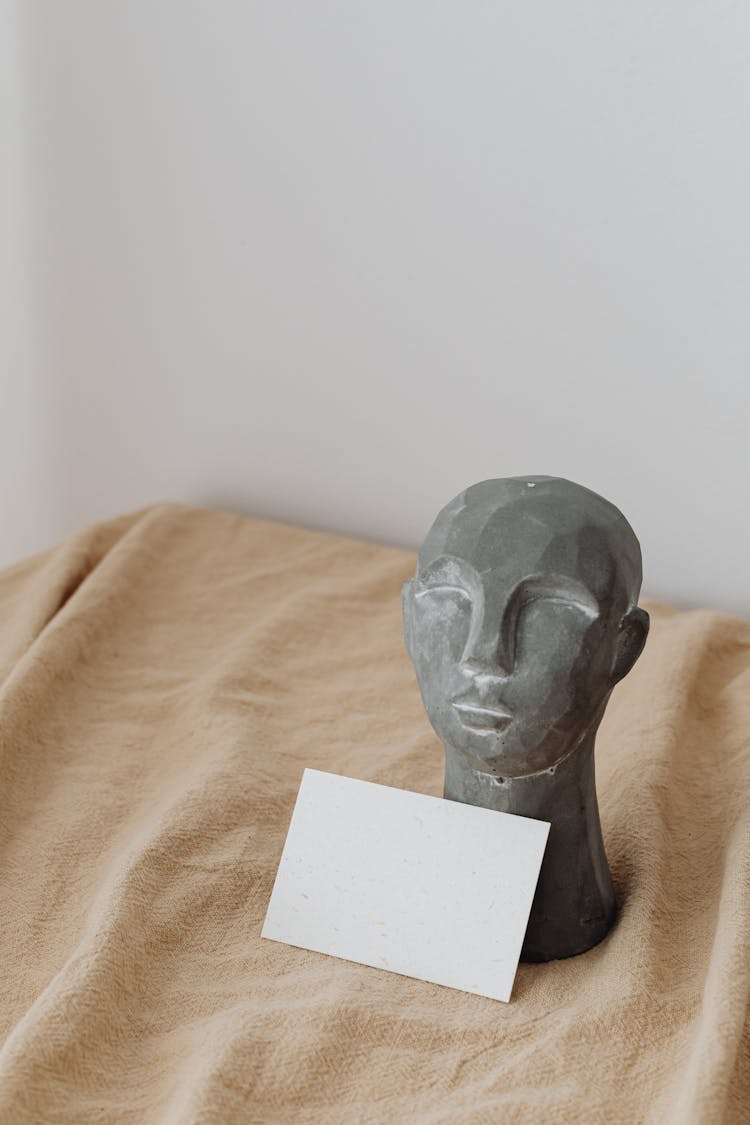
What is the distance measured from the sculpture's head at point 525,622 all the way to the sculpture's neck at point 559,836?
31 mm

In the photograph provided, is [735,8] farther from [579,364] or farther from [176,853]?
[176,853]

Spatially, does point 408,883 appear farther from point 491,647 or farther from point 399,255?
point 399,255

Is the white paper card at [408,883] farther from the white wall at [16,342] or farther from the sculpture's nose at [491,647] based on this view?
the white wall at [16,342]

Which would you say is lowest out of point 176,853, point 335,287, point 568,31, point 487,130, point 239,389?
point 176,853

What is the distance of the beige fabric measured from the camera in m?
0.81

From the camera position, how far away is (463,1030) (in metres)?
0.86

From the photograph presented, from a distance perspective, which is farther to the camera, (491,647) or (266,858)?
(266,858)

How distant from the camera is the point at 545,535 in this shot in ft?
2.78

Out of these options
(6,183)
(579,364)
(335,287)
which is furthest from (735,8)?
(6,183)

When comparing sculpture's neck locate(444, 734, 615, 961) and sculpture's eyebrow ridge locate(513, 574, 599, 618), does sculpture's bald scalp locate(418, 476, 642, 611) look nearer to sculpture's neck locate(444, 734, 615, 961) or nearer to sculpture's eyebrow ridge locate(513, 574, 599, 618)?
sculpture's eyebrow ridge locate(513, 574, 599, 618)

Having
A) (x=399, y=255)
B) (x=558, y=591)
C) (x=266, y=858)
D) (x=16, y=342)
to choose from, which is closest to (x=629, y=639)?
(x=558, y=591)

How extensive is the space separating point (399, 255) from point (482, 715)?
2.47ft

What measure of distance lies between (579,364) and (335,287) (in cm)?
29

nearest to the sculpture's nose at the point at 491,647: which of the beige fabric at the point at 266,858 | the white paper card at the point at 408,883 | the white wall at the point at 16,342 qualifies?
the white paper card at the point at 408,883
